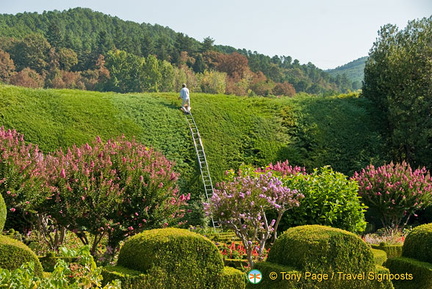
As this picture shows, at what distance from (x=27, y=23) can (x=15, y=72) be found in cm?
2525

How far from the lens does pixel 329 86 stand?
292 ft

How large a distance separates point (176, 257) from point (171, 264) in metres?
0.09

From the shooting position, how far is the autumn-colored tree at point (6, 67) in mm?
54094

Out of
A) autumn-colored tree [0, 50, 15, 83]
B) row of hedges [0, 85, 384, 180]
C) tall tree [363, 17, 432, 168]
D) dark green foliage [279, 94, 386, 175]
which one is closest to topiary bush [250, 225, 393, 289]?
row of hedges [0, 85, 384, 180]

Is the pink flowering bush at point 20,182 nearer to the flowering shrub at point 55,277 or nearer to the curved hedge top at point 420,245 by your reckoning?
the flowering shrub at point 55,277

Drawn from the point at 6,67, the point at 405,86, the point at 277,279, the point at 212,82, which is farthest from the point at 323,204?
the point at 6,67

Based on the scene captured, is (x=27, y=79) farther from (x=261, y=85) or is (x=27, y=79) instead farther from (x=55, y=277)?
(x=55, y=277)

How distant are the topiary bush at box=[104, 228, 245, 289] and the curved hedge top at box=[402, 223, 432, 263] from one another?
2.94 meters

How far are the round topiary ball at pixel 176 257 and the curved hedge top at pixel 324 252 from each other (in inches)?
34.3

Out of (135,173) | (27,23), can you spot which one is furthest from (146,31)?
(135,173)

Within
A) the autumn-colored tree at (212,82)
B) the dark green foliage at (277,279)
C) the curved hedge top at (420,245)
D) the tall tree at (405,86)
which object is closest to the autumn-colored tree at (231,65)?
the autumn-colored tree at (212,82)

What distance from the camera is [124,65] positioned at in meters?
58.6

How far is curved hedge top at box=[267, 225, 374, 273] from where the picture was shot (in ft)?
20.1

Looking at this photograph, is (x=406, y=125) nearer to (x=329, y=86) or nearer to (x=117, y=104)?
(x=117, y=104)
